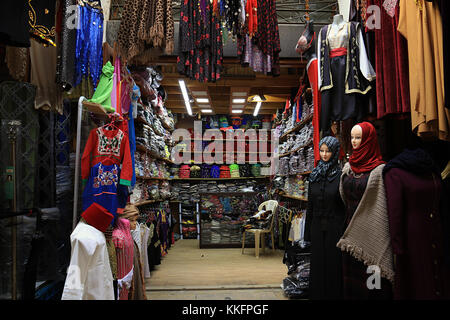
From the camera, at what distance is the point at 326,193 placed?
2.75 m

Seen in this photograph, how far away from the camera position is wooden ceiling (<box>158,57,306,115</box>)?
5.02 m

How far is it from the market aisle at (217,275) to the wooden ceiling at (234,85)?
2792 millimetres

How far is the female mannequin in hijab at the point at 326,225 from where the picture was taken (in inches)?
104

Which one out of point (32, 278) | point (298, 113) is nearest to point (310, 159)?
point (298, 113)

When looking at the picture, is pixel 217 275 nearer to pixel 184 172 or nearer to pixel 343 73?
pixel 343 73

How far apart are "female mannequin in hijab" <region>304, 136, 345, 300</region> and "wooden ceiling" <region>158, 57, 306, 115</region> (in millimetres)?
1687

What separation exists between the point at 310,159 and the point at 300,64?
149 cm

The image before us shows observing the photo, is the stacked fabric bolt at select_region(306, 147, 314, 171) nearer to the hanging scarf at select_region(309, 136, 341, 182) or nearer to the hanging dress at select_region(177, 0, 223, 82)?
the hanging scarf at select_region(309, 136, 341, 182)

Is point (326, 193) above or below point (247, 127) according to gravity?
below

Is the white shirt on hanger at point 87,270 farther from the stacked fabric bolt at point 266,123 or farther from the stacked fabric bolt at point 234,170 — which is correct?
the stacked fabric bolt at point 266,123

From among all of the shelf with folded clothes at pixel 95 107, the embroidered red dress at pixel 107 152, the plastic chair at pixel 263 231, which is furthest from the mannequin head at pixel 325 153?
the plastic chair at pixel 263 231

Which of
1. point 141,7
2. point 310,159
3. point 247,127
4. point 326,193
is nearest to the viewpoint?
point 326,193

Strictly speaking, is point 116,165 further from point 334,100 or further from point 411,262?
point 411,262

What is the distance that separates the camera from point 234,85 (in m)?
5.62
